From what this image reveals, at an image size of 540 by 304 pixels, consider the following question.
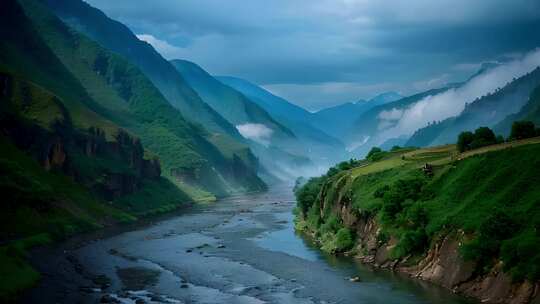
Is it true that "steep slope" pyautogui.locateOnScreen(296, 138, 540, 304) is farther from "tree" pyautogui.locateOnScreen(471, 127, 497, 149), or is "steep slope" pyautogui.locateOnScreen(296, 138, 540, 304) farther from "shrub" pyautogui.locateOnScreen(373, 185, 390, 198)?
"tree" pyautogui.locateOnScreen(471, 127, 497, 149)

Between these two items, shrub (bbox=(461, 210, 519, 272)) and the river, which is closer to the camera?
shrub (bbox=(461, 210, 519, 272))

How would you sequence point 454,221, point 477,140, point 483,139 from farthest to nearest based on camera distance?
point 477,140 < point 483,139 < point 454,221

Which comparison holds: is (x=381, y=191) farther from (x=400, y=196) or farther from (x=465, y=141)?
(x=465, y=141)

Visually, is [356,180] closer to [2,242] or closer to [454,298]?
[454,298]

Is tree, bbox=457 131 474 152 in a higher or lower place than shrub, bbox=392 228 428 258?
higher

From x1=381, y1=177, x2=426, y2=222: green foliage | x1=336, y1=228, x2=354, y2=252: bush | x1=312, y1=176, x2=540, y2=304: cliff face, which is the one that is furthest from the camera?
x1=336, y1=228, x2=354, y2=252: bush

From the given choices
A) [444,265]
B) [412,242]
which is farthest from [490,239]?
[412,242]

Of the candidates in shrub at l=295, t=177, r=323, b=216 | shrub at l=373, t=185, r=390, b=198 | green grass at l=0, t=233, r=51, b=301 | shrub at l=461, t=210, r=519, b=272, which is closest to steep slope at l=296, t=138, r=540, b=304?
shrub at l=461, t=210, r=519, b=272

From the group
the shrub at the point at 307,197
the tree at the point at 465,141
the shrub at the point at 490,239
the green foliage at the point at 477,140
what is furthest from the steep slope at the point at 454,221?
the shrub at the point at 307,197
